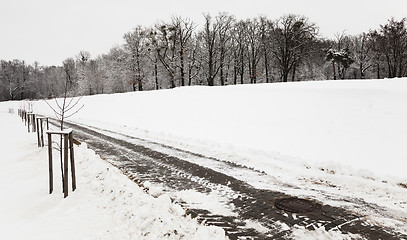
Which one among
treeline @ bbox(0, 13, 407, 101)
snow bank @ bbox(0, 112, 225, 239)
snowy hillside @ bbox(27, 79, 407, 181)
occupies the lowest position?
snow bank @ bbox(0, 112, 225, 239)

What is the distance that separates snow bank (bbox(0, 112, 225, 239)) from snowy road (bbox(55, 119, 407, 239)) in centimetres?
38

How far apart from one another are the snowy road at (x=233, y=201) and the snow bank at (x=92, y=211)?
0.38 meters

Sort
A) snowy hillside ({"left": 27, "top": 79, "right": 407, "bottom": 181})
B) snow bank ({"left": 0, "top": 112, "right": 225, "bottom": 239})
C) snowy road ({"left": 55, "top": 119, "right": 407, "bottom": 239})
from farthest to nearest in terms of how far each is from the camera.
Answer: snowy hillside ({"left": 27, "top": 79, "right": 407, "bottom": 181}), snow bank ({"left": 0, "top": 112, "right": 225, "bottom": 239}), snowy road ({"left": 55, "top": 119, "right": 407, "bottom": 239})

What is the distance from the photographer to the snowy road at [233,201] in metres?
3.67

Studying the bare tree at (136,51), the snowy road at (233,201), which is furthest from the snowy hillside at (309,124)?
the bare tree at (136,51)

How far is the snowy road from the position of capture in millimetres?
3666

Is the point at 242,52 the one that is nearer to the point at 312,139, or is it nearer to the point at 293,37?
the point at 293,37

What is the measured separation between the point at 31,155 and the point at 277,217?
9.87 metres

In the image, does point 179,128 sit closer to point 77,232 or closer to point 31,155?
point 31,155

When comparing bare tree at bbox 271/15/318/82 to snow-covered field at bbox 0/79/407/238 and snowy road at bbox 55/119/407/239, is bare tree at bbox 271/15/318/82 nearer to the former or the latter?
snow-covered field at bbox 0/79/407/238

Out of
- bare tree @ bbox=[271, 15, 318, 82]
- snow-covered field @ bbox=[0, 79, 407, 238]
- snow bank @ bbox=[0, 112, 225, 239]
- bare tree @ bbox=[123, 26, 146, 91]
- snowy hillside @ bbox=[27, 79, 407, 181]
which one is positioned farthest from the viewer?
bare tree @ bbox=[123, 26, 146, 91]

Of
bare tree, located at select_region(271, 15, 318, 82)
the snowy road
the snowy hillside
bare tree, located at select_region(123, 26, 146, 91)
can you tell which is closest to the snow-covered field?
the snowy hillside

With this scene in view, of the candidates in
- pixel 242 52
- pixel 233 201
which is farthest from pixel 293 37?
pixel 233 201

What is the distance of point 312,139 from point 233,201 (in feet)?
19.2
